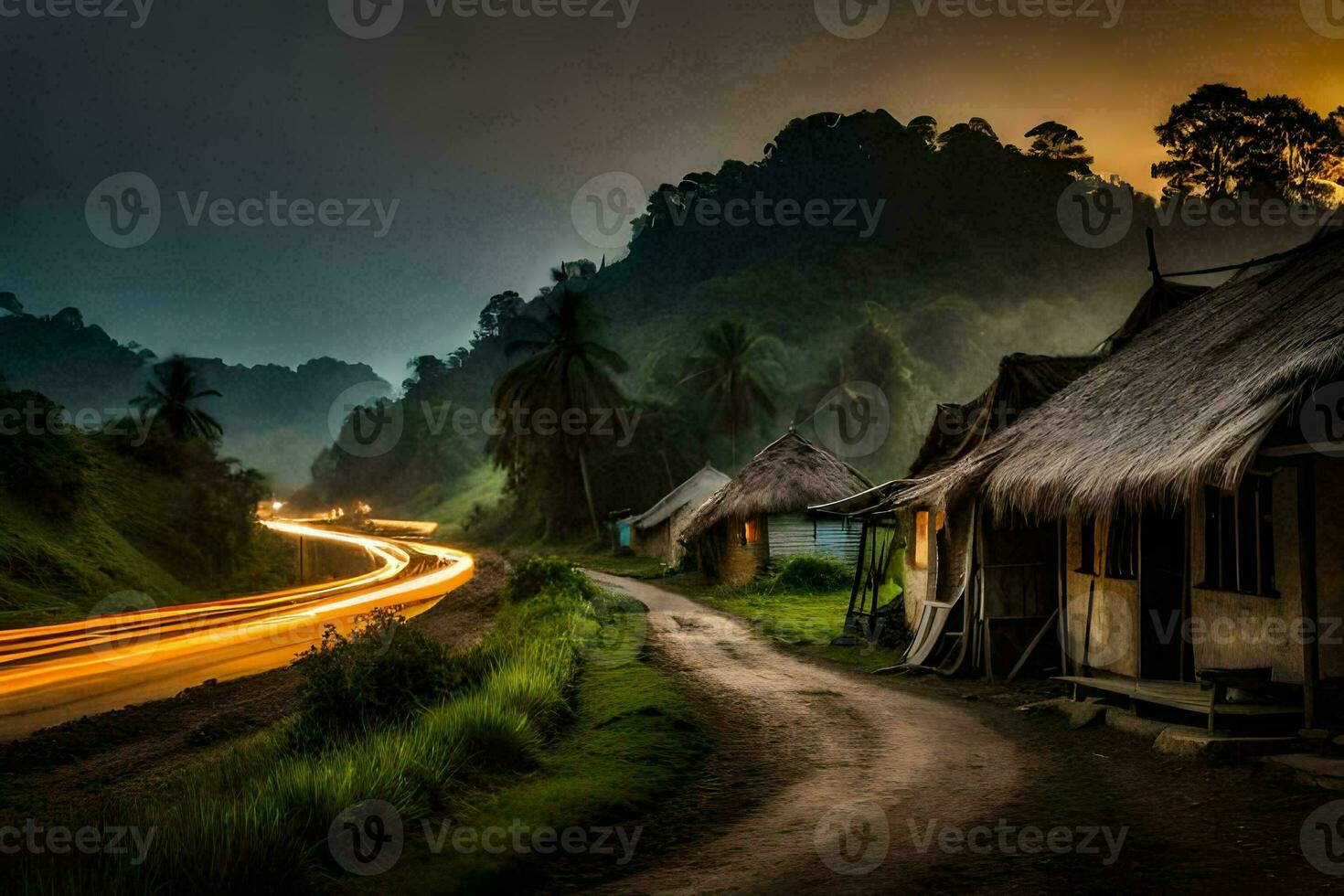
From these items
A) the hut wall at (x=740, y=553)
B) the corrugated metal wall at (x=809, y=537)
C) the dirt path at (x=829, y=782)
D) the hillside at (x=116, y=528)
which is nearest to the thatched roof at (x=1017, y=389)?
the dirt path at (x=829, y=782)

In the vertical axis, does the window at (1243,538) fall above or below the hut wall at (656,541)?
above

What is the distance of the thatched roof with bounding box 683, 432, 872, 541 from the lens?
29641 millimetres

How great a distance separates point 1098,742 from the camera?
911cm

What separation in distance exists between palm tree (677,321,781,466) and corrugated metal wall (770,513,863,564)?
28129 mm

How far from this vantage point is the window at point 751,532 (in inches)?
1197

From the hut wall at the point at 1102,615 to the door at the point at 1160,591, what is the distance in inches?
5.7

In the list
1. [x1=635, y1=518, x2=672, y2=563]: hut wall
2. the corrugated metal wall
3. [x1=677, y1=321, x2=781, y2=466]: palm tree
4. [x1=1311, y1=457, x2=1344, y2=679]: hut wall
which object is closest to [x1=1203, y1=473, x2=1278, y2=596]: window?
[x1=1311, y1=457, x2=1344, y2=679]: hut wall

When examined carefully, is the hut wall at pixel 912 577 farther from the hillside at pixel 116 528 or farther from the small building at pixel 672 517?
the hillside at pixel 116 528

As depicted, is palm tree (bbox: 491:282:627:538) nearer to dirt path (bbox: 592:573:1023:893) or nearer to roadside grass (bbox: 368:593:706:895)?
dirt path (bbox: 592:573:1023:893)

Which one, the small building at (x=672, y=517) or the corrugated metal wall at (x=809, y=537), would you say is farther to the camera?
the small building at (x=672, y=517)

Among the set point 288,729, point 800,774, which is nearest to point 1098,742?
point 800,774

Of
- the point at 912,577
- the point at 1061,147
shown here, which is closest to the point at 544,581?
the point at 912,577

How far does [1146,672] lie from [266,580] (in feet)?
124

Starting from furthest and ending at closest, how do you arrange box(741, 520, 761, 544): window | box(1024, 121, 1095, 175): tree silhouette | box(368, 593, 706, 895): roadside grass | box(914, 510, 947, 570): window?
box(1024, 121, 1095, 175): tree silhouette, box(741, 520, 761, 544): window, box(914, 510, 947, 570): window, box(368, 593, 706, 895): roadside grass
